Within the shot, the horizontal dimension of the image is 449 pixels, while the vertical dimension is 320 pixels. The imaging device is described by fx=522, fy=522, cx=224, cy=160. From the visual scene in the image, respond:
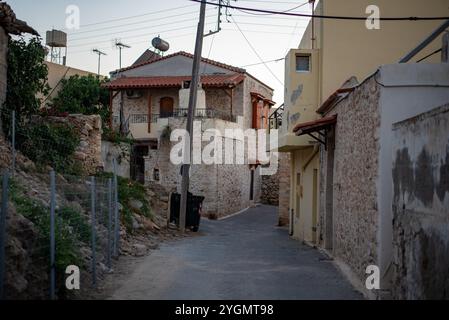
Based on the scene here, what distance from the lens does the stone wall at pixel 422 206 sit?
5.34 metres

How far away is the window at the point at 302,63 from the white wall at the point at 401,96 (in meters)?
8.69

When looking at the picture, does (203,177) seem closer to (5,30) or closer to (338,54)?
(338,54)

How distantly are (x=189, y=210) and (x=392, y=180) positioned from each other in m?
12.3

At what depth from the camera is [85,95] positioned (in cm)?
3612

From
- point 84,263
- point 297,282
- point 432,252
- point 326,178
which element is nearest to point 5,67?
point 84,263

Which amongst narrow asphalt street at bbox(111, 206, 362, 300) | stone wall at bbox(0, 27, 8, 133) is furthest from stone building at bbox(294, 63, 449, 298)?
stone wall at bbox(0, 27, 8, 133)

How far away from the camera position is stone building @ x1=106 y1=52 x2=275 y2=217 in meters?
26.9

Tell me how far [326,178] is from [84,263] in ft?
23.7

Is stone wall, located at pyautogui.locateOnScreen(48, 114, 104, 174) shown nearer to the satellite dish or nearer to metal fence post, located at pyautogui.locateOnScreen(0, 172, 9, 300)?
metal fence post, located at pyautogui.locateOnScreen(0, 172, 9, 300)

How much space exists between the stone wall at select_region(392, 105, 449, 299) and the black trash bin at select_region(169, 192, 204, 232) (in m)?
12.6

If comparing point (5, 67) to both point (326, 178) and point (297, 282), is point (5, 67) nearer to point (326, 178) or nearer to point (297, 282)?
point (326, 178)

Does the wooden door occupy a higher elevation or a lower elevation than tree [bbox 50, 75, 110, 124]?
lower

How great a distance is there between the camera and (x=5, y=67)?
14914 mm

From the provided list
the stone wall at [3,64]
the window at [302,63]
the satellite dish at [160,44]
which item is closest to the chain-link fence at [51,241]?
the stone wall at [3,64]
